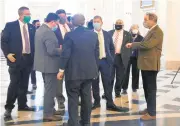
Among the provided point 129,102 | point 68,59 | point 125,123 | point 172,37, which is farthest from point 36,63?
point 172,37

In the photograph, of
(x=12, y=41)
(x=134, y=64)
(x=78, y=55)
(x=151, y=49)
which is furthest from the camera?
(x=134, y=64)

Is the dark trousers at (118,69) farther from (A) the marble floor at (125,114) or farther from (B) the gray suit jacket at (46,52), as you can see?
(B) the gray suit jacket at (46,52)

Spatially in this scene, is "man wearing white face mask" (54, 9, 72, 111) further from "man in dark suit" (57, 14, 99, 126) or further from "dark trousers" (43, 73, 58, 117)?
"man in dark suit" (57, 14, 99, 126)

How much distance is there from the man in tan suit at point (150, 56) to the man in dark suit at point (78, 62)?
907 mm

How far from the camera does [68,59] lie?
3.57m

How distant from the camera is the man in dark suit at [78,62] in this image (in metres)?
3.56

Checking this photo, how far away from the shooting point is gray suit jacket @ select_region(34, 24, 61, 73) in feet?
13.3

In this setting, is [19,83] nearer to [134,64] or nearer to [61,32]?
[61,32]

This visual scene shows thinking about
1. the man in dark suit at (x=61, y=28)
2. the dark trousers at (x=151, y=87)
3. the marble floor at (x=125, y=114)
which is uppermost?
the man in dark suit at (x=61, y=28)

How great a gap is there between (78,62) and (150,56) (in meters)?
1.23

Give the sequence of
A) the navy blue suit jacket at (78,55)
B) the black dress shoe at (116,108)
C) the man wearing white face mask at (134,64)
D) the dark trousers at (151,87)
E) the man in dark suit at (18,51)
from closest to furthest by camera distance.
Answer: the navy blue suit jacket at (78,55), the dark trousers at (151,87), the man in dark suit at (18,51), the black dress shoe at (116,108), the man wearing white face mask at (134,64)

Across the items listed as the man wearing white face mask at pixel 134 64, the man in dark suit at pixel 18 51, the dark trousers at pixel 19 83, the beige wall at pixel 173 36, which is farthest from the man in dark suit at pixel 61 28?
the beige wall at pixel 173 36

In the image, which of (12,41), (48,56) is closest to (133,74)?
(48,56)

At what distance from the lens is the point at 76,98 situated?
3691 millimetres
